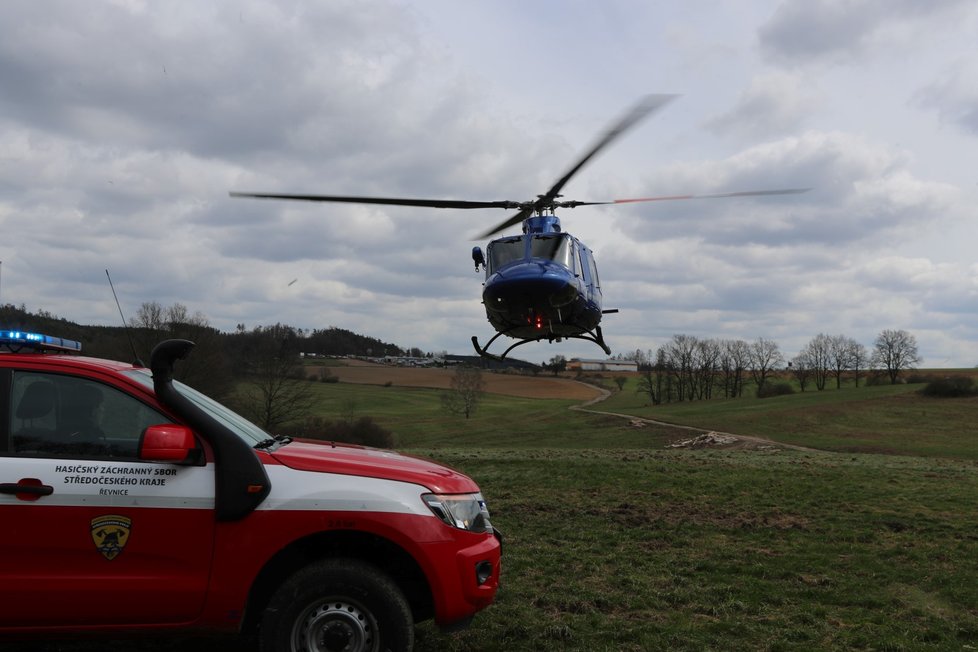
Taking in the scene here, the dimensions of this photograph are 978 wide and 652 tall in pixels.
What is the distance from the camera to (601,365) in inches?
5463

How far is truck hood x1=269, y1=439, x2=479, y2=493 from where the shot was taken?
14.8 ft

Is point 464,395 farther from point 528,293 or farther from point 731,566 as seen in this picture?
point 731,566

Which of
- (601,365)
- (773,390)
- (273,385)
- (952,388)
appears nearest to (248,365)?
(273,385)

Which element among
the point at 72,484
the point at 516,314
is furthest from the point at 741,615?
the point at 516,314

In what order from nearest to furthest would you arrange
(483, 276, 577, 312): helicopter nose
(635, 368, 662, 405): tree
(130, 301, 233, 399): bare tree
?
(483, 276, 577, 312): helicopter nose, (130, 301, 233, 399): bare tree, (635, 368, 662, 405): tree

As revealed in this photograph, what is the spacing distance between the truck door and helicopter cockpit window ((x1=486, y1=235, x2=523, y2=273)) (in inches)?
454

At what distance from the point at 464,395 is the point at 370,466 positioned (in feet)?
253

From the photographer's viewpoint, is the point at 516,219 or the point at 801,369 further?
the point at 801,369

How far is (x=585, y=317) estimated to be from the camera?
16.5m

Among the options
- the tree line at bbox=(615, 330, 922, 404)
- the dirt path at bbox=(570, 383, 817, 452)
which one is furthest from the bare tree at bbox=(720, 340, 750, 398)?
the dirt path at bbox=(570, 383, 817, 452)

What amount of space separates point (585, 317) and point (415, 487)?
12.4 meters

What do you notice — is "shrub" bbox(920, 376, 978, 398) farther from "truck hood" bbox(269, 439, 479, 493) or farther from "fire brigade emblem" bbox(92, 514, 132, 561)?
"fire brigade emblem" bbox(92, 514, 132, 561)

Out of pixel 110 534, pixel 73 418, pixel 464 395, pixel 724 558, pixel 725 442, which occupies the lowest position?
pixel 725 442

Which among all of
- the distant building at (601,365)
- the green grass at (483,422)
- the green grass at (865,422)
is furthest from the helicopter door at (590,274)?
the distant building at (601,365)
